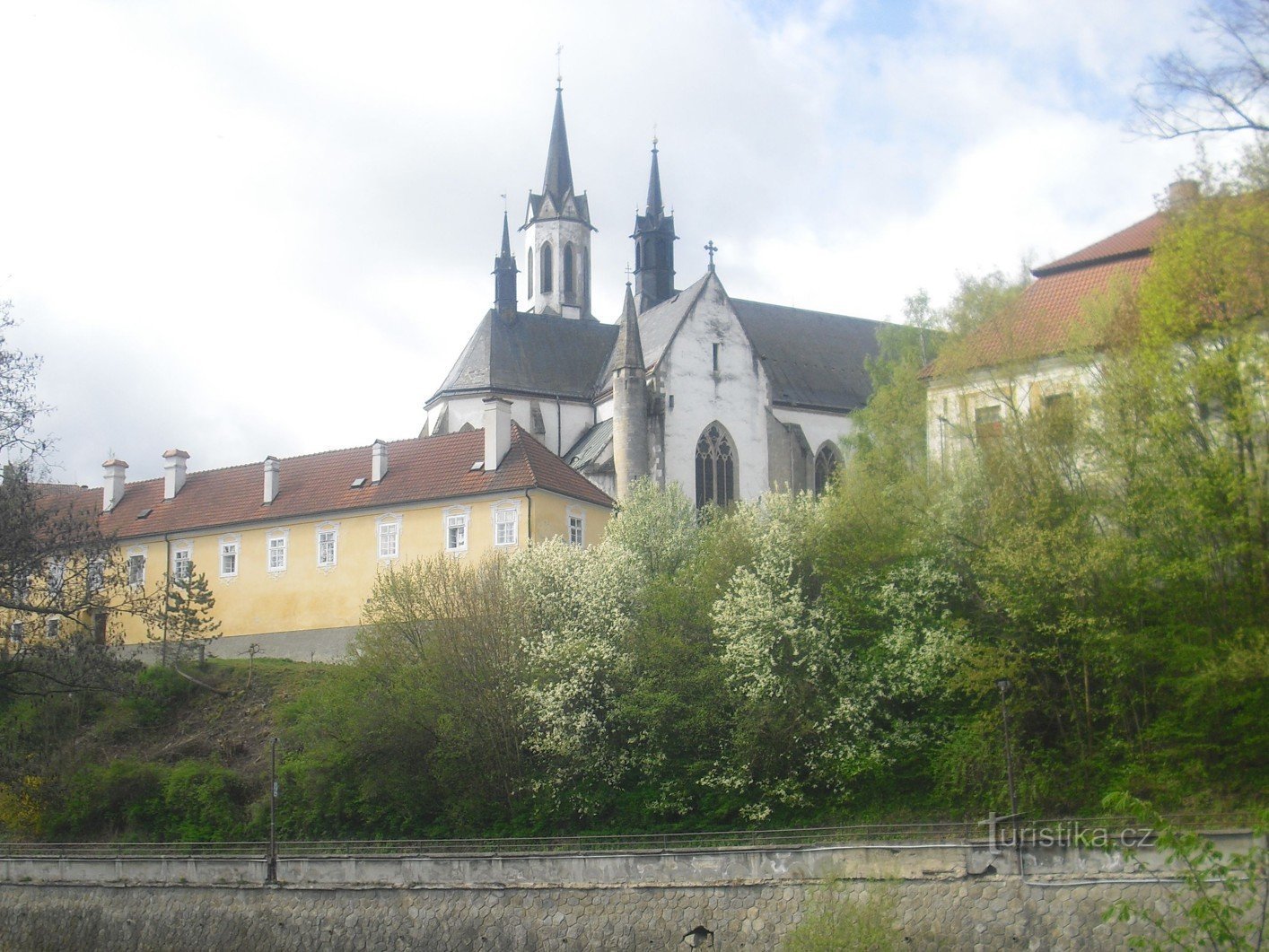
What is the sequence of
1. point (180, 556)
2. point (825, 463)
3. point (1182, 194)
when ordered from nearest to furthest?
point (1182, 194) → point (180, 556) → point (825, 463)

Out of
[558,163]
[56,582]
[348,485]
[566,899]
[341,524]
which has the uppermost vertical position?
[558,163]

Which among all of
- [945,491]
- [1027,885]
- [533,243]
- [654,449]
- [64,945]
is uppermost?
[533,243]

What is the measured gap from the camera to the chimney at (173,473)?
168 feet

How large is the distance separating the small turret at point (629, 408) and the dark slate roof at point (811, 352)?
6311 mm

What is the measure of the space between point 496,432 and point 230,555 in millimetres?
10150

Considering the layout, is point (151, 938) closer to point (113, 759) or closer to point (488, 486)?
point (113, 759)

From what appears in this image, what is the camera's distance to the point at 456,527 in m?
44.2

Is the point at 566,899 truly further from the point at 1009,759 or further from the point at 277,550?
the point at 277,550

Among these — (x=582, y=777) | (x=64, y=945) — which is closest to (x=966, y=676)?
(x=582, y=777)

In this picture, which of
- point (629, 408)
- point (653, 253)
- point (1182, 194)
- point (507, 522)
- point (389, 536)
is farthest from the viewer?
point (653, 253)

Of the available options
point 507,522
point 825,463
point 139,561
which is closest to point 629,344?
point 825,463

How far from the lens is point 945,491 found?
32.3 meters

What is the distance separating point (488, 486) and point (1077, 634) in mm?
20559

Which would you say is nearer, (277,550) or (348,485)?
(277,550)
